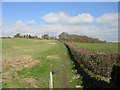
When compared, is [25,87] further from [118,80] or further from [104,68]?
[118,80]

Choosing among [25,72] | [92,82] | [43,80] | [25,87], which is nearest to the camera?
[92,82]

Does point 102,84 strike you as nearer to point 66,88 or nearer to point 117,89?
point 117,89

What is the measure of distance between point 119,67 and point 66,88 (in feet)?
17.7

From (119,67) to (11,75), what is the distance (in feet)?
31.6

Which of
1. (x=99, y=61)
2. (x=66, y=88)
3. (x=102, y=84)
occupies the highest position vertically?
(x=99, y=61)

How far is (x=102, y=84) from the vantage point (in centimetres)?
945

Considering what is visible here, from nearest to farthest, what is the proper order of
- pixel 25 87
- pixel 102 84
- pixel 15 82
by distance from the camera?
pixel 102 84, pixel 25 87, pixel 15 82

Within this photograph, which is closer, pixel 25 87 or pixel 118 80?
pixel 118 80

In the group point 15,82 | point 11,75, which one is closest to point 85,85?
point 15,82

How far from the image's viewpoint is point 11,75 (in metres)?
15.1

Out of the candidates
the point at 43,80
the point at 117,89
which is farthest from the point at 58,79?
the point at 117,89

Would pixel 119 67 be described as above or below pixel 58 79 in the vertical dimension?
above

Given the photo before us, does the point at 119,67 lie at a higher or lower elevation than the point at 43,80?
higher

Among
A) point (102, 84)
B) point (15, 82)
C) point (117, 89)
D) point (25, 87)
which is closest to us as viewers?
point (117, 89)
